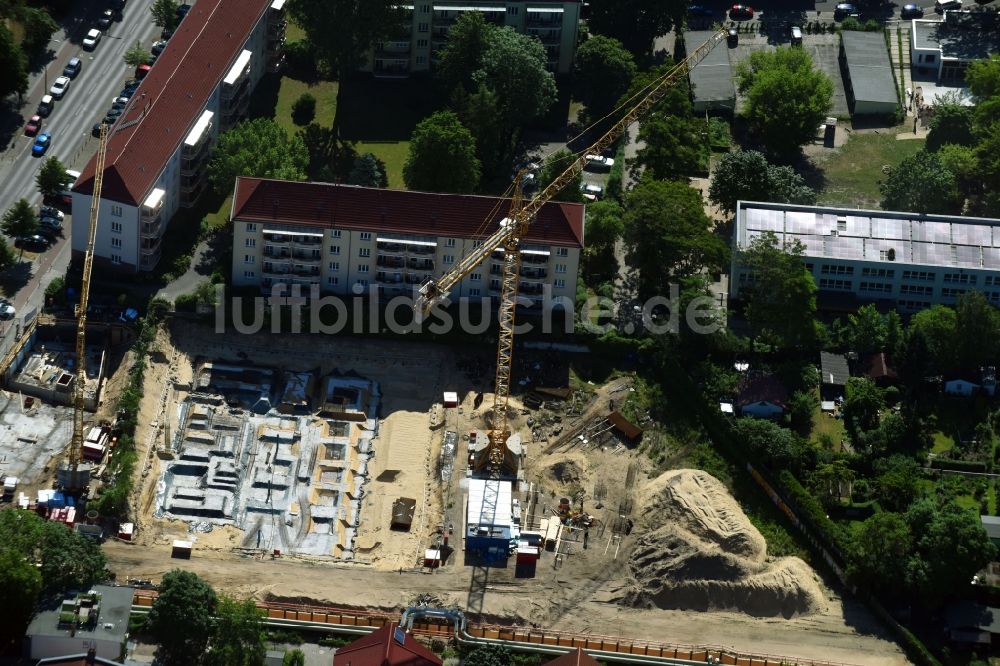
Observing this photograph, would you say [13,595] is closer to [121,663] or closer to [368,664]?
[121,663]

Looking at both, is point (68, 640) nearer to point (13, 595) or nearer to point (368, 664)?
point (13, 595)

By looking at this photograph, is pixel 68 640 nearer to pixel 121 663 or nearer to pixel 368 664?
pixel 121 663

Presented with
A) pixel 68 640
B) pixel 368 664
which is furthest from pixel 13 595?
pixel 368 664

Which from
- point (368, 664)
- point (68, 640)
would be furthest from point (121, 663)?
point (368, 664)
